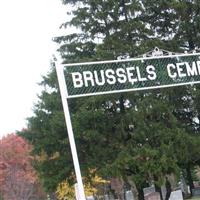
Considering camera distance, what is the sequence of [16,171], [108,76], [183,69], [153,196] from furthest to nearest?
1. [16,171]
2. [153,196]
3. [183,69]
4. [108,76]

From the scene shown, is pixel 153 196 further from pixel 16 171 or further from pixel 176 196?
pixel 16 171

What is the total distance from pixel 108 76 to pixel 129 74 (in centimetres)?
53

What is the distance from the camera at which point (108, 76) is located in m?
12.5

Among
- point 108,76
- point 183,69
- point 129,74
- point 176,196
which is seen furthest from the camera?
point 176,196

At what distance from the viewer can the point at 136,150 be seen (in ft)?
78.3

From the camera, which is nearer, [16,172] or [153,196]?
[153,196]

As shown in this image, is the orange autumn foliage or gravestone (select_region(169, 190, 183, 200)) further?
the orange autumn foliage

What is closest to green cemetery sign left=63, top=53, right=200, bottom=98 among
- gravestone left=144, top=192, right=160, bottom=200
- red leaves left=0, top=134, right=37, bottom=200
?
gravestone left=144, top=192, right=160, bottom=200

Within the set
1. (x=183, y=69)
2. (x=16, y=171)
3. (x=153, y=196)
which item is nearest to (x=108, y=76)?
(x=183, y=69)

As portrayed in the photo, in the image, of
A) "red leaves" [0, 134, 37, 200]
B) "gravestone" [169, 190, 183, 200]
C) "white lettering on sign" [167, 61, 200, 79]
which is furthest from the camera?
"red leaves" [0, 134, 37, 200]

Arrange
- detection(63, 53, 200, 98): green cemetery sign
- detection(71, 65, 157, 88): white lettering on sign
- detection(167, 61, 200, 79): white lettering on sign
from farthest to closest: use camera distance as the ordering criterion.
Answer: detection(167, 61, 200, 79): white lettering on sign < detection(63, 53, 200, 98): green cemetery sign < detection(71, 65, 157, 88): white lettering on sign

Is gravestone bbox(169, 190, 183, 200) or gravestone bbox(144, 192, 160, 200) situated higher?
gravestone bbox(144, 192, 160, 200)

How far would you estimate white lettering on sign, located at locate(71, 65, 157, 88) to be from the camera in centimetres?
1224

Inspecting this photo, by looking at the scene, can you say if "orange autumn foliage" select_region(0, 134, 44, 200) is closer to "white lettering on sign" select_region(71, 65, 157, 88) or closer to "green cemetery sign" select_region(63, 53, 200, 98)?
"green cemetery sign" select_region(63, 53, 200, 98)
